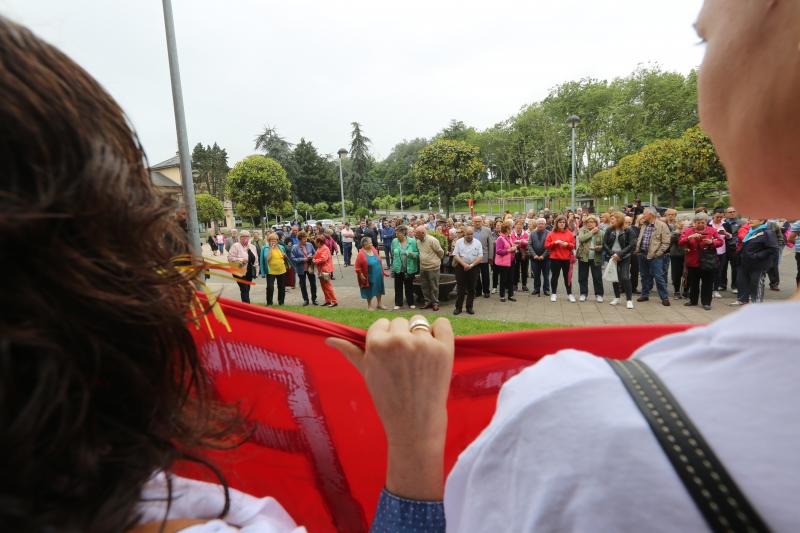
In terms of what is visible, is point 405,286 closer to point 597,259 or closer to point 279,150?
point 597,259

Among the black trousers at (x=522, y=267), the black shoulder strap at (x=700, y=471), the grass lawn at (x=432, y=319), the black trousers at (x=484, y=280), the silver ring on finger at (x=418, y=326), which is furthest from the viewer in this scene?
the black trousers at (x=522, y=267)

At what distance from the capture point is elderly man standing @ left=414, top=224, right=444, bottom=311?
9.88 m

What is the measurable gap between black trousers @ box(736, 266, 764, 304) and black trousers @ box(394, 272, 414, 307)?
271 inches

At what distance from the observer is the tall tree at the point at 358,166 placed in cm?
7175

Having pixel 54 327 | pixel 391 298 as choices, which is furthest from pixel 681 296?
pixel 54 327

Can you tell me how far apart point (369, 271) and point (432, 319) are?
2.13 meters

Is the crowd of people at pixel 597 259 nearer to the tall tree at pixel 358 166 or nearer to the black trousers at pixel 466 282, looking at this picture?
the black trousers at pixel 466 282

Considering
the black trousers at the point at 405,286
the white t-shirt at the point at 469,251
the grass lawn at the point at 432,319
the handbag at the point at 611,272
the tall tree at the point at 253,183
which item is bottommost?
the grass lawn at the point at 432,319

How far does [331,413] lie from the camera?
1.66 m

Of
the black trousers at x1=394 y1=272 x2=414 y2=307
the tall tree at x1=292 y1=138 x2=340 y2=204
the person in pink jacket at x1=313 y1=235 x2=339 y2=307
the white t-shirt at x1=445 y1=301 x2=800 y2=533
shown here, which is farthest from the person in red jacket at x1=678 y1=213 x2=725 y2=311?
the tall tree at x1=292 y1=138 x2=340 y2=204

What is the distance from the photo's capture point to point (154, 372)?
73 centimetres

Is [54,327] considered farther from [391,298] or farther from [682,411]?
[391,298]

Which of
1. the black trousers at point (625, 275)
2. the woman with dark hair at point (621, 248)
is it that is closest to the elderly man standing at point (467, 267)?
the woman with dark hair at point (621, 248)

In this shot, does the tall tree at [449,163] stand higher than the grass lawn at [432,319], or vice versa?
the tall tree at [449,163]
